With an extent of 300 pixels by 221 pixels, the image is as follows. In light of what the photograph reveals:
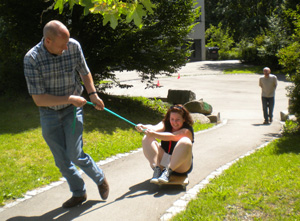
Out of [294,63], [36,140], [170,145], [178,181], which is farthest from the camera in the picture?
[294,63]

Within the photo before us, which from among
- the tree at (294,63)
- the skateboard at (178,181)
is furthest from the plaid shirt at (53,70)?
the tree at (294,63)

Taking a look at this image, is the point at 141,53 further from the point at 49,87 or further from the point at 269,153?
the point at 49,87

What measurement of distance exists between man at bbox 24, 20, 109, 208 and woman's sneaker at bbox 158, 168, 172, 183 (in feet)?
2.89

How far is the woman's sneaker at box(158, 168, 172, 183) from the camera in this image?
16.9 feet

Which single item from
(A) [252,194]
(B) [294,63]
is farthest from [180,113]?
(B) [294,63]

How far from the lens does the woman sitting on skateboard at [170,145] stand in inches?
209

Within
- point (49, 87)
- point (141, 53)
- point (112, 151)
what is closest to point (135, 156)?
point (112, 151)

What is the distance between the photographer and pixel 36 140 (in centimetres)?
810

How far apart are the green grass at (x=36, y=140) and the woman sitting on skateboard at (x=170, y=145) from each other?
5.25 feet

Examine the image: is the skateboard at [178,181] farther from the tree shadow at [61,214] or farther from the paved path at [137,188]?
the tree shadow at [61,214]

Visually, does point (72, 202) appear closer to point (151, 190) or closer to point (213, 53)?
point (151, 190)

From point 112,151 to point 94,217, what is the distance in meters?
3.39

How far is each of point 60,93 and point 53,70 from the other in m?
0.27

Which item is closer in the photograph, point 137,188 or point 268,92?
point 137,188
